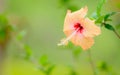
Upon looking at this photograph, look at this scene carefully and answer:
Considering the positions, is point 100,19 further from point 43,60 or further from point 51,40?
point 51,40

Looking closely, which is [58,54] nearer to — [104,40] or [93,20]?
[104,40]

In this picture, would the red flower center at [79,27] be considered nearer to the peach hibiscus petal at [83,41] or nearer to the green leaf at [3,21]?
the peach hibiscus petal at [83,41]

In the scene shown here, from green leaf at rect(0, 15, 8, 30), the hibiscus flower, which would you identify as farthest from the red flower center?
green leaf at rect(0, 15, 8, 30)

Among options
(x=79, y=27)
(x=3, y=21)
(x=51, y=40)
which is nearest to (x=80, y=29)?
(x=79, y=27)

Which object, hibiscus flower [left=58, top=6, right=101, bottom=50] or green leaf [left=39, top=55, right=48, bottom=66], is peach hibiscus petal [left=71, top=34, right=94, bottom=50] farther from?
green leaf [left=39, top=55, right=48, bottom=66]

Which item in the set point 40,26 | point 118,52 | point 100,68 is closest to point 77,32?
point 100,68

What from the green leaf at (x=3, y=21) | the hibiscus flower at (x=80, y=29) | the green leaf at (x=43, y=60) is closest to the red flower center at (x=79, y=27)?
the hibiscus flower at (x=80, y=29)

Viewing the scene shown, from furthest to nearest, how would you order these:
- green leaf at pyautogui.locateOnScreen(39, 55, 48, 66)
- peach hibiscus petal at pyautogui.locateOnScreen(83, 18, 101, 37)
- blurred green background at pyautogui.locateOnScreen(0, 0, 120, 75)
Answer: blurred green background at pyautogui.locateOnScreen(0, 0, 120, 75), green leaf at pyautogui.locateOnScreen(39, 55, 48, 66), peach hibiscus petal at pyautogui.locateOnScreen(83, 18, 101, 37)
